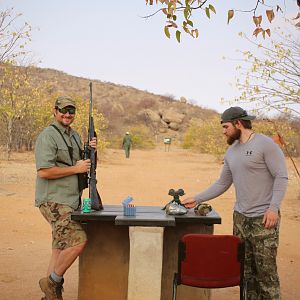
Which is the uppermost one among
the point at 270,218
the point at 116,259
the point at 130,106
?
the point at 130,106

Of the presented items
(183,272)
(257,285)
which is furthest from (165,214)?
(257,285)

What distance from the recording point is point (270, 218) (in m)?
3.83

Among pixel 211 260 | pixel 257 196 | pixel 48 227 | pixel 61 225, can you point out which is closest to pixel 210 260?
pixel 211 260

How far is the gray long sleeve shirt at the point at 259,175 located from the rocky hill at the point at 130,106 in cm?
5486

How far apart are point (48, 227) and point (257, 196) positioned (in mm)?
6140

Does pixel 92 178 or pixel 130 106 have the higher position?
pixel 130 106

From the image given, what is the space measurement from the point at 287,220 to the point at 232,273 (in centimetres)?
727

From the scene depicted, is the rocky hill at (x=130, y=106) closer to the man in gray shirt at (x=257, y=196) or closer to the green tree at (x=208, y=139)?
the green tree at (x=208, y=139)

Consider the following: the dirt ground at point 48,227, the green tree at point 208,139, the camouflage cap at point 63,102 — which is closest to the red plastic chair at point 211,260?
the camouflage cap at point 63,102

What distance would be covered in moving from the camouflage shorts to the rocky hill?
5460 centimetres

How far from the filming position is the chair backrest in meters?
3.56

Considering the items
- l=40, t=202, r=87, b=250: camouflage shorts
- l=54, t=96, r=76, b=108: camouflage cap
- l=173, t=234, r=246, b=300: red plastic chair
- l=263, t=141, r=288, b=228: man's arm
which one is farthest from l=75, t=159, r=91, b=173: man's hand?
l=263, t=141, r=288, b=228: man's arm

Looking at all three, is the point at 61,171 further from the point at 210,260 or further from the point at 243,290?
the point at 243,290

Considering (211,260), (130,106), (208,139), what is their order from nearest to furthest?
1. (211,260)
2. (208,139)
3. (130,106)
